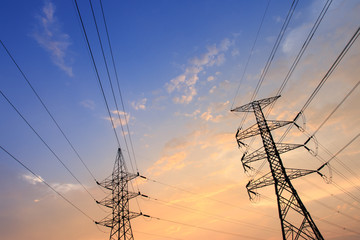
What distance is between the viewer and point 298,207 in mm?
13266

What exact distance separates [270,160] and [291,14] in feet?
34.5

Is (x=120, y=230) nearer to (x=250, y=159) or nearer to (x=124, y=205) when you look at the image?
(x=124, y=205)

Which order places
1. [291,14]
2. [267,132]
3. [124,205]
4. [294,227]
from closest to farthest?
[291,14] → [294,227] → [267,132] → [124,205]

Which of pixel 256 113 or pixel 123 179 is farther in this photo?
pixel 123 179

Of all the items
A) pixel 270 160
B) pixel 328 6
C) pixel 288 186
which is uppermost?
pixel 328 6

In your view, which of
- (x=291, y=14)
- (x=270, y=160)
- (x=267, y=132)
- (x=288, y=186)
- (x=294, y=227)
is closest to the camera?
(x=291, y=14)

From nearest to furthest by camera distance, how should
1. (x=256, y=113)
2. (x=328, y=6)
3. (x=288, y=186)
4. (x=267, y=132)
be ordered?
(x=328, y=6) < (x=288, y=186) < (x=267, y=132) < (x=256, y=113)

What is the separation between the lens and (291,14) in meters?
8.34

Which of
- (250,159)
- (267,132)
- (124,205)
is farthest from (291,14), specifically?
(124,205)

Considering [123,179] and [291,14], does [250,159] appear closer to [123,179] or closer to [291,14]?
[291,14]

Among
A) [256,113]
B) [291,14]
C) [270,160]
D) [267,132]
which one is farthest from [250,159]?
[291,14]

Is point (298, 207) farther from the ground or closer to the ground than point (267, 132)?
closer to the ground

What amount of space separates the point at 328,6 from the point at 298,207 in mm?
12350

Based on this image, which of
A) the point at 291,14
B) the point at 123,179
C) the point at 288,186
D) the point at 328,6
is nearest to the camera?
the point at 328,6
